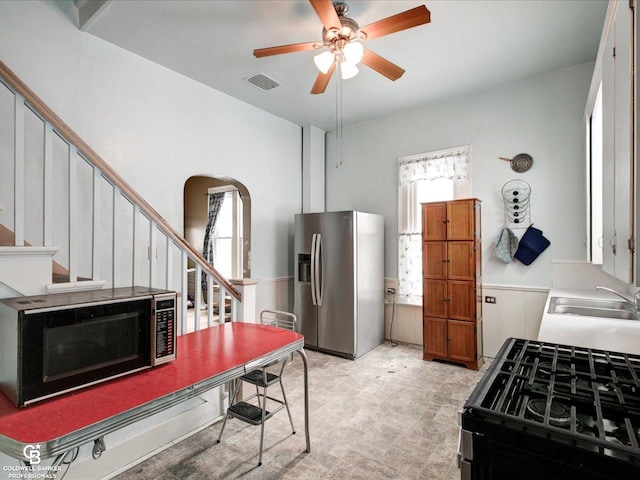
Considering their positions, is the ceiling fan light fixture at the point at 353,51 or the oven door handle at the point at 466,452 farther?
the ceiling fan light fixture at the point at 353,51

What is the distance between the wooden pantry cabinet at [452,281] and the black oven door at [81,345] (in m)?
3.13

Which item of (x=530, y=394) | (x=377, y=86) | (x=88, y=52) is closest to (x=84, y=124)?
(x=88, y=52)

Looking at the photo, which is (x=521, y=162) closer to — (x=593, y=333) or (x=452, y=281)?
(x=452, y=281)

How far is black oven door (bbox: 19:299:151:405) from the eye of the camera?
1202mm

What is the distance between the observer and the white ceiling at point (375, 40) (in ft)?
8.27

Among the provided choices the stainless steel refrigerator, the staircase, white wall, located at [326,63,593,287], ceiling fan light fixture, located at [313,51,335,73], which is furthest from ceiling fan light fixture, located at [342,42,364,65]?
the stainless steel refrigerator

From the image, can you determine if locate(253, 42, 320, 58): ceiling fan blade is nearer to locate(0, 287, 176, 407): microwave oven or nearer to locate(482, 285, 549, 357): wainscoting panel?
locate(0, 287, 176, 407): microwave oven

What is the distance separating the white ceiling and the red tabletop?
7.80 feet

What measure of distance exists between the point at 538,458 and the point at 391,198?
3944 millimetres

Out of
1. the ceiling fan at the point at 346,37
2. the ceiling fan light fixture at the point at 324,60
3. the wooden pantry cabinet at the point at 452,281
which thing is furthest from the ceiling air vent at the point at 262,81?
the wooden pantry cabinet at the point at 452,281

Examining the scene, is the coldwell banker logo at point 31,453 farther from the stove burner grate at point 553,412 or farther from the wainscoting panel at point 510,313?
the wainscoting panel at point 510,313

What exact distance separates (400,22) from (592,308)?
Result: 2499 millimetres

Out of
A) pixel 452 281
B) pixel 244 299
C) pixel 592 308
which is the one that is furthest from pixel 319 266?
pixel 592 308

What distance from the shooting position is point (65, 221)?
2.62 m
